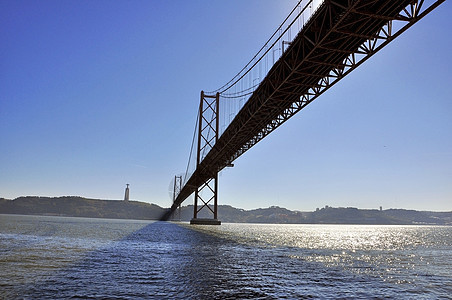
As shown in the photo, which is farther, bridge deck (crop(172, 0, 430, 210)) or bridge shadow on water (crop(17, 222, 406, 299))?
bridge deck (crop(172, 0, 430, 210))

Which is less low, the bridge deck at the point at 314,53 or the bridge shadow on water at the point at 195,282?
the bridge deck at the point at 314,53

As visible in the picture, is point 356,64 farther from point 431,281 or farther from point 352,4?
point 431,281

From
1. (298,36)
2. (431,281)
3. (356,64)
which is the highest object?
(298,36)

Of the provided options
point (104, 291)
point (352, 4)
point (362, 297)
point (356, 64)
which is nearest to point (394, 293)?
point (362, 297)

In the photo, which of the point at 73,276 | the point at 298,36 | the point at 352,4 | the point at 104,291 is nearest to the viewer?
the point at 104,291

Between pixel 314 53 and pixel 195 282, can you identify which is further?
pixel 314 53

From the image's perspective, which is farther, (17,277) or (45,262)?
(45,262)

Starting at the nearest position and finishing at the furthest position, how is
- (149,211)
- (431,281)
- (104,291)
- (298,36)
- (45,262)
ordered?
1. (104,291)
2. (431,281)
3. (45,262)
4. (298,36)
5. (149,211)

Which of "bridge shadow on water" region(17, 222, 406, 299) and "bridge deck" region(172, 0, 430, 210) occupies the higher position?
"bridge deck" region(172, 0, 430, 210)

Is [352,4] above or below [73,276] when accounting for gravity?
above

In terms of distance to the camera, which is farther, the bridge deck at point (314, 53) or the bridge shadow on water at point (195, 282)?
the bridge deck at point (314, 53)

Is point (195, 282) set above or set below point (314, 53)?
below
